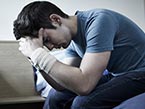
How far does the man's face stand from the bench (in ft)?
2.77

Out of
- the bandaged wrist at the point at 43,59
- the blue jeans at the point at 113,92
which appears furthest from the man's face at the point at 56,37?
the blue jeans at the point at 113,92

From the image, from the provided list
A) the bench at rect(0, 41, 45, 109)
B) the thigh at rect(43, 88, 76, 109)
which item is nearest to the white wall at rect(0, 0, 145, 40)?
the bench at rect(0, 41, 45, 109)

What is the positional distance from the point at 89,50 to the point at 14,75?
42.1 inches

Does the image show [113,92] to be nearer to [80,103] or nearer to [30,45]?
[80,103]

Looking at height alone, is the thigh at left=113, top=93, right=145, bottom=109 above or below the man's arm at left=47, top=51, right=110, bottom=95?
below

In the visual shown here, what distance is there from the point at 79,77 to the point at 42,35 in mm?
245

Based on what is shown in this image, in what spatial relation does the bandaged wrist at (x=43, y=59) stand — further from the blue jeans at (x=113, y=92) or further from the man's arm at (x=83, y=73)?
the blue jeans at (x=113, y=92)

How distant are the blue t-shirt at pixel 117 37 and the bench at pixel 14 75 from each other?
88 centimetres

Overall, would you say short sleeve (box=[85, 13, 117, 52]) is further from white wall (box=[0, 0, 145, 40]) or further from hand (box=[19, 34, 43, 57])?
white wall (box=[0, 0, 145, 40])

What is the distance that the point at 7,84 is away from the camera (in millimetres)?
1942

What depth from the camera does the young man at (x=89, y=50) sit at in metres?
0.99

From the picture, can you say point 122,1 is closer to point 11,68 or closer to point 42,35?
point 11,68

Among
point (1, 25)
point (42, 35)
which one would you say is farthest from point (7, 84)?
point (42, 35)

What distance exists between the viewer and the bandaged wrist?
0.98 m
